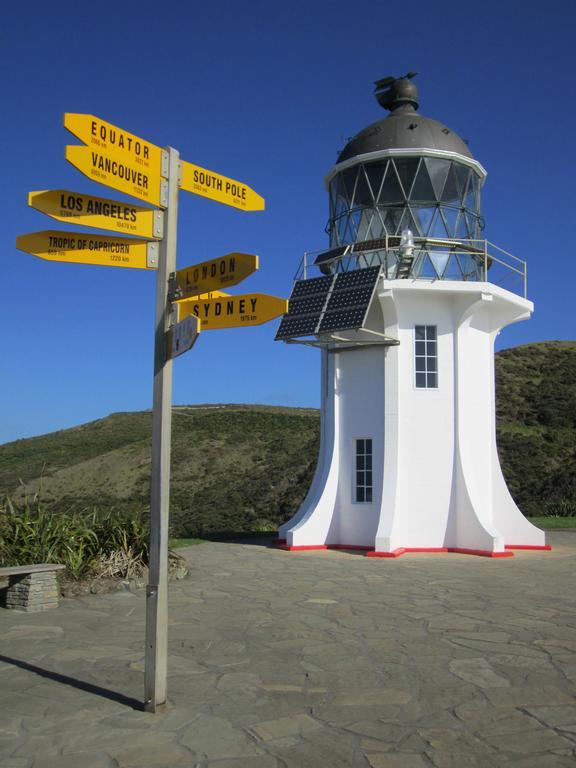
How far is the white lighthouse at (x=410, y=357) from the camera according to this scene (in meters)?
14.6

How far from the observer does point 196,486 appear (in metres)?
40.6

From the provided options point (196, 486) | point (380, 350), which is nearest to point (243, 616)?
point (380, 350)

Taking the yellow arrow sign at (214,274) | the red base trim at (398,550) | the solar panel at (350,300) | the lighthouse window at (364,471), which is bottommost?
the red base trim at (398,550)

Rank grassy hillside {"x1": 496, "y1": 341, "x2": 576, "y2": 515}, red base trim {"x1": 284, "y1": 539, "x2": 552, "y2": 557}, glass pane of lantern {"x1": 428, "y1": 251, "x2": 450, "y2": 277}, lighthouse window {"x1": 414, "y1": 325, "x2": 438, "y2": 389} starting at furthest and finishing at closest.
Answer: grassy hillside {"x1": 496, "y1": 341, "x2": 576, "y2": 515} < lighthouse window {"x1": 414, "y1": 325, "x2": 438, "y2": 389} < glass pane of lantern {"x1": 428, "y1": 251, "x2": 450, "y2": 277} < red base trim {"x1": 284, "y1": 539, "x2": 552, "y2": 557}

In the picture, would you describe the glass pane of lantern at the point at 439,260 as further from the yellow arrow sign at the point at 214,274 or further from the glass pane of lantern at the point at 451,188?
the yellow arrow sign at the point at 214,274

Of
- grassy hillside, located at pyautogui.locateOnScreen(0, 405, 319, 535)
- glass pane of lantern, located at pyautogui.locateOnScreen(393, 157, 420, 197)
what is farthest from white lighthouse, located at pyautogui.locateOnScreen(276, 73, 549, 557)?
A: grassy hillside, located at pyautogui.locateOnScreen(0, 405, 319, 535)

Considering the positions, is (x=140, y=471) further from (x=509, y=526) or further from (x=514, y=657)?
(x=514, y=657)

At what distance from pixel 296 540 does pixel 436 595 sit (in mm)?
5351

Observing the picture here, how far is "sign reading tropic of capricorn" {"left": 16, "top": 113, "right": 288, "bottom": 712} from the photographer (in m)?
5.16

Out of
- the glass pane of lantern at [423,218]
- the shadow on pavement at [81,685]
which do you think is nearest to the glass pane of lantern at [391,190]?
the glass pane of lantern at [423,218]

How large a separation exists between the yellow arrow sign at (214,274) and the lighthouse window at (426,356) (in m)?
10.1

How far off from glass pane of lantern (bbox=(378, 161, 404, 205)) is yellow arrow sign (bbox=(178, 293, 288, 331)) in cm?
1050

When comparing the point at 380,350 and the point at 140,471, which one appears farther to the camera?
the point at 140,471

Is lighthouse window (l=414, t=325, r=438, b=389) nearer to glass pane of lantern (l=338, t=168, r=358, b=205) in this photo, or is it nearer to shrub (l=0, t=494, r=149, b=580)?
glass pane of lantern (l=338, t=168, r=358, b=205)
